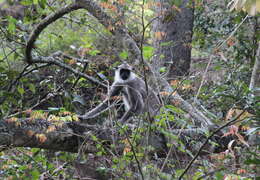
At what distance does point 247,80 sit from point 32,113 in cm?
404

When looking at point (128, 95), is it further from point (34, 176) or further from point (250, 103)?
point (250, 103)

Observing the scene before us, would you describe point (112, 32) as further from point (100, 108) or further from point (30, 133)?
point (30, 133)

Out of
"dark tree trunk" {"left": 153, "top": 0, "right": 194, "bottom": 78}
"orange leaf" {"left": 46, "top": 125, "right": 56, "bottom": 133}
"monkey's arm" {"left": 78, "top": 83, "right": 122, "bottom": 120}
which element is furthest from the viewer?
"dark tree trunk" {"left": 153, "top": 0, "right": 194, "bottom": 78}

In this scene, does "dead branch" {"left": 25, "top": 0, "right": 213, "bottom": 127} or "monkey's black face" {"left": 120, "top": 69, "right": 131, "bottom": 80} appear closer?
"dead branch" {"left": 25, "top": 0, "right": 213, "bottom": 127}

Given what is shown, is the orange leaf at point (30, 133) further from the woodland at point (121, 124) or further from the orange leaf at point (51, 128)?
the orange leaf at point (51, 128)

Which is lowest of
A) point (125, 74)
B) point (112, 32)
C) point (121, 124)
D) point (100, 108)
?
point (100, 108)

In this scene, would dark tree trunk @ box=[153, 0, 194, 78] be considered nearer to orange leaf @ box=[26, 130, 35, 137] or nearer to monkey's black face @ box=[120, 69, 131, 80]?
monkey's black face @ box=[120, 69, 131, 80]

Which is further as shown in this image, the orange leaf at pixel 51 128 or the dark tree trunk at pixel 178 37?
the dark tree trunk at pixel 178 37

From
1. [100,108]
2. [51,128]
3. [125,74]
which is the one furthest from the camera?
[125,74]

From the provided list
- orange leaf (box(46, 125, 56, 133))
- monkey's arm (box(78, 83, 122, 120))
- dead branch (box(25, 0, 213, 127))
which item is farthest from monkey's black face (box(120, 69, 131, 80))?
orange leaf (box(46, 125, 56, 133))

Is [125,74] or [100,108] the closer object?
[100,108]

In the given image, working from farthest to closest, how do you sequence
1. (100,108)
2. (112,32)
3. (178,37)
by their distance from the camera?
(178,37) < (100,108) < (112,32)

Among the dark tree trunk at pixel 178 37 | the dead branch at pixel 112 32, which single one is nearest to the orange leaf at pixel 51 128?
the dead branch at pixel 112 32

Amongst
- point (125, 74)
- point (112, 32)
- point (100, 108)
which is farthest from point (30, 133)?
point (125, 74)
